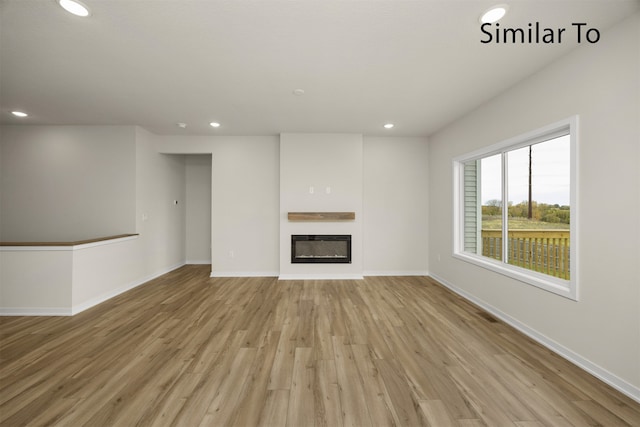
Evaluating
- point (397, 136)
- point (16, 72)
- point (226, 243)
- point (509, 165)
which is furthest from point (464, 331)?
point (16, 72)

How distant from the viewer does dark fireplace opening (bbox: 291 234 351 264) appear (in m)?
4.55

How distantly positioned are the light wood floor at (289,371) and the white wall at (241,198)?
5.16 feet

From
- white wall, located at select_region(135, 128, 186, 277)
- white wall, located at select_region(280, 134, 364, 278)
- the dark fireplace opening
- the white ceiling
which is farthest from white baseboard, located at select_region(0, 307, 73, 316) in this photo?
the dark fireplace opening

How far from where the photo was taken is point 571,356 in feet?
6.86

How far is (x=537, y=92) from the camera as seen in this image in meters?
2.43

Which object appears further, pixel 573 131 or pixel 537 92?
pixel 537 92

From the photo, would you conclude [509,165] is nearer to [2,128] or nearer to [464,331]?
[464,331]

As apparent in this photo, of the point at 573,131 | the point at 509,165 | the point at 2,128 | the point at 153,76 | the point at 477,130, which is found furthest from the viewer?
the point at 2,128

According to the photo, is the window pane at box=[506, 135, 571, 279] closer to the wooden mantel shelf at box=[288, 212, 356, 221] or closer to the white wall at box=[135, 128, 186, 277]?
the wooden mantel shelf at box=[288, 212, 356, 221]

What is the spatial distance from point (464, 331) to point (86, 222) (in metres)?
5.62

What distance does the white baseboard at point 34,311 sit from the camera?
9.84 feet

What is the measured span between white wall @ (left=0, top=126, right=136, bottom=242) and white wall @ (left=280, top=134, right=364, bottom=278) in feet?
8.52

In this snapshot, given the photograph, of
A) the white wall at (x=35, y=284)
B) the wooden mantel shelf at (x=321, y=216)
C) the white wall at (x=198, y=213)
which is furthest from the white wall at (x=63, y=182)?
the wooden mantel shelf at (x=321, y=216)

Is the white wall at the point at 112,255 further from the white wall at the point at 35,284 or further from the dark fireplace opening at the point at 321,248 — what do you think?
the dark fireplace opening at the point at 321,248
